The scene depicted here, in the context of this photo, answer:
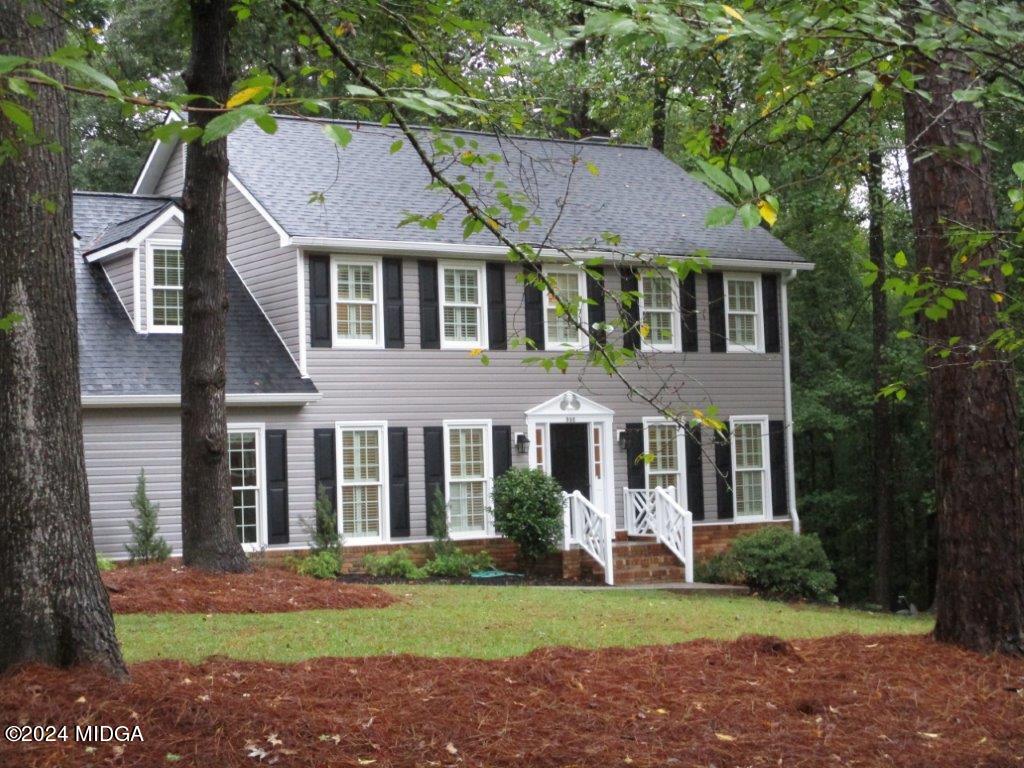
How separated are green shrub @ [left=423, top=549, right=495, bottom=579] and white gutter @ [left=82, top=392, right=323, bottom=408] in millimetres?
2993

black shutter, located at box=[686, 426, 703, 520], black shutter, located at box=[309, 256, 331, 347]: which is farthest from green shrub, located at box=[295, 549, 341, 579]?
black shutter, located at box=[686, 426, 703, 520]

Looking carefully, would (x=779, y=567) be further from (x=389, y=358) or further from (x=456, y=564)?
(x=389, y=358)

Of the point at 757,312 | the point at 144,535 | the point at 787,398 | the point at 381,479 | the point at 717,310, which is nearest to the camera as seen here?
the point at 144,535

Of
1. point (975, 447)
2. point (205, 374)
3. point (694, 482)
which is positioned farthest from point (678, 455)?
point (975, 447)

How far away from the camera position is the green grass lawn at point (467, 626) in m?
8.91

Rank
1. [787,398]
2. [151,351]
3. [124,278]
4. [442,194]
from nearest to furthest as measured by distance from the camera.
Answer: [151,351]
[124,278]
[442,194]
[787,398]

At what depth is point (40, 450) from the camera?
620cm

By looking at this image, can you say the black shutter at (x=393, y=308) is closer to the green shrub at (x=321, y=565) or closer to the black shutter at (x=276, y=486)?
the black shutter at (x=276, y=486)

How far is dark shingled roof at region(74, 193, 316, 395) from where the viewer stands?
16.9 meters

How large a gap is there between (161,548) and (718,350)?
10223 millimetres

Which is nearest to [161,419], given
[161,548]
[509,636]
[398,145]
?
[161,548]

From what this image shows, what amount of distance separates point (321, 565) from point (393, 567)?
3.40 feet

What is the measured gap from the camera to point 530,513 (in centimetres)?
1862

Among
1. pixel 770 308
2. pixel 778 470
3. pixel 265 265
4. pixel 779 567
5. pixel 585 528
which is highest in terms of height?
pixel 265 265
